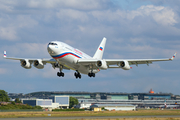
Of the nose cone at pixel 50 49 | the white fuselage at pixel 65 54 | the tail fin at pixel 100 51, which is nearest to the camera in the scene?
the nose cone at pixel 50 49

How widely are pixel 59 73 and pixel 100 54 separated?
18181 mm

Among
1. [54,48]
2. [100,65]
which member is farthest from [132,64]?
[54,48]

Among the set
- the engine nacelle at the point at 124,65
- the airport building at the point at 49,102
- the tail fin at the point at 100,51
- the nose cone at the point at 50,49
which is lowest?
the airport building at the point at 49,102

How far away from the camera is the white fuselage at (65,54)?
6100cm

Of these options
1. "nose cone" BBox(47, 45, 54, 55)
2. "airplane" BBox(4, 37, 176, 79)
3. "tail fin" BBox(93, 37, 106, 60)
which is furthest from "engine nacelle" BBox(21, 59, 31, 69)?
"tail fin" BBox(93, 37, 106, 60)

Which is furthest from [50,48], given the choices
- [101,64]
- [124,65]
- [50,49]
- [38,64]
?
[124,65]

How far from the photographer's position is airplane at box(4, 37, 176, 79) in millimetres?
61562

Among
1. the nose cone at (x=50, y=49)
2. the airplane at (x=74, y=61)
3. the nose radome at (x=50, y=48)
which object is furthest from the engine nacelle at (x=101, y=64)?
the nose radome at (x=50, y=48)

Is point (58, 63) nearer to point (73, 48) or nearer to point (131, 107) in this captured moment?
point (73, 48)

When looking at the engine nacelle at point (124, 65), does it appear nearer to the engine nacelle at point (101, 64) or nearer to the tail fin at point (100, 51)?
the engine nacelle at point (101, 64)

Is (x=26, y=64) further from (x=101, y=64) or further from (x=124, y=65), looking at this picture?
(x=124, y=65)

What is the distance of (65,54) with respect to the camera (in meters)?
62.3

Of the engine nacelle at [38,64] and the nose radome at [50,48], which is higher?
the nose radome at [50,48]

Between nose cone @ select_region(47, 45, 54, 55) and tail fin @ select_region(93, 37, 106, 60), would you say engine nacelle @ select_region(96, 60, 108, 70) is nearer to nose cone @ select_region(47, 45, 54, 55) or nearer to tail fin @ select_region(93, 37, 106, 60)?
nose cone @ select_region(47, 45, 54, 55)
